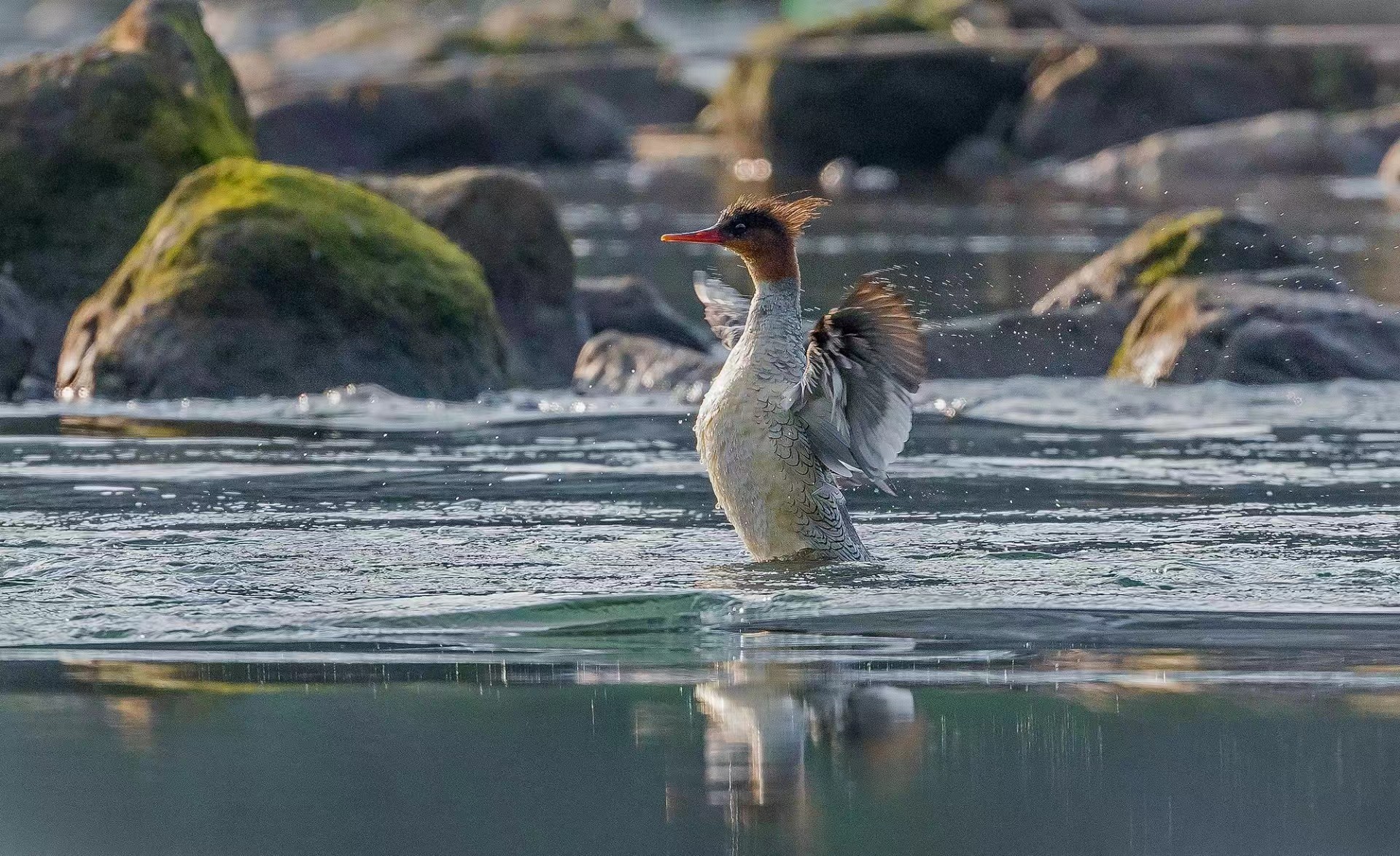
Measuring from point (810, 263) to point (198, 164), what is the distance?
515 cm

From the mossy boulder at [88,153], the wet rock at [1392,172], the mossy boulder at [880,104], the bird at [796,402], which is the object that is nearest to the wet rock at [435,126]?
the mossy boulder at [880,104]

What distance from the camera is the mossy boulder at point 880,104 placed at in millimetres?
29453

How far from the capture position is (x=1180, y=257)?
1302 cm

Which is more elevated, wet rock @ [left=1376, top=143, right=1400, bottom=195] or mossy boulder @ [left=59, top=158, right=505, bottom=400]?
wet rock @ [left=1376, top=143, right=1400, bottom=195]

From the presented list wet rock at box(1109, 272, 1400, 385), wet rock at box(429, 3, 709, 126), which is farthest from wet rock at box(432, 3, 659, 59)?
wet rock at box(1109, 272, 1400, 385)

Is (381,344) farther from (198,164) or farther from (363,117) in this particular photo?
(363,117)

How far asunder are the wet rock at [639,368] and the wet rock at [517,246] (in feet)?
3.44

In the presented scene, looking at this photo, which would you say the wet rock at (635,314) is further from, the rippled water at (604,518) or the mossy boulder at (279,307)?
the rippled water at (604,518)

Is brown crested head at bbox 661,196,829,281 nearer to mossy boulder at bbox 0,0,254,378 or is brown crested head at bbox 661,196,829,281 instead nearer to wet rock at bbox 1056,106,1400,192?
mossy boulder at bbox 0,0,254,378

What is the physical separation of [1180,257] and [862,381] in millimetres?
6837

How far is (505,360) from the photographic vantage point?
12086mm

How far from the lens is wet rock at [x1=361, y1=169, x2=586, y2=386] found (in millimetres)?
13219

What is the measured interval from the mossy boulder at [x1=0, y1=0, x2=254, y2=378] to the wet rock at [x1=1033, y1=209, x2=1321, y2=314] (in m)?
5.04

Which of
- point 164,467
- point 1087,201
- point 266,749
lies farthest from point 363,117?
point 266,749
